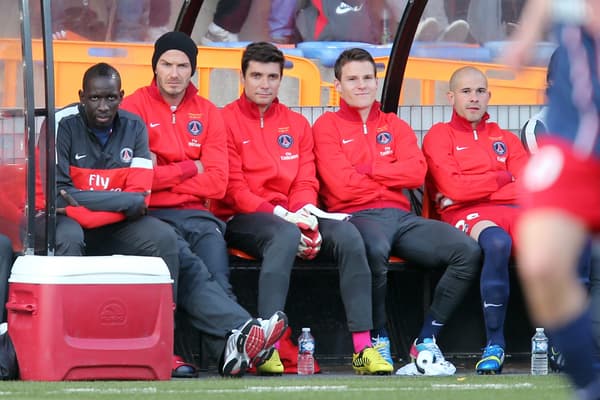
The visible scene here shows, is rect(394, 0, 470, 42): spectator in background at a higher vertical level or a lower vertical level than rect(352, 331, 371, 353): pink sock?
higher

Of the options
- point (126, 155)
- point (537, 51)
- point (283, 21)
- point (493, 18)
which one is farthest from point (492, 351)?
point (283, 21)

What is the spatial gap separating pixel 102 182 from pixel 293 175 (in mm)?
1184

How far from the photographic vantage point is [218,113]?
8.30 meters

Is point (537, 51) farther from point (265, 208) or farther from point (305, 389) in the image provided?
point (305, 389)

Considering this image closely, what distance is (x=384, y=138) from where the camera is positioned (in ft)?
27.9

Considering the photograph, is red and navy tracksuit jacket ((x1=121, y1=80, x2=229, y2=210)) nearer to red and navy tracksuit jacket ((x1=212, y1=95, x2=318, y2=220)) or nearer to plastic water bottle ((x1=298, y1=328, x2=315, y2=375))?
red and navy tracksuit jacket ((x1=212, y1=95, x2=318, y2=220))

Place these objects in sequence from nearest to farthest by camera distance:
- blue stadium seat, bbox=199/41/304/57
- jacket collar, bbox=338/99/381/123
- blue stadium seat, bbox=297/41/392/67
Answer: jacket collar, bbox=338/99/381/123 → blue stadium seat, bbox=297/41/392/67 → blue stadium seat, bbox=199/41/304/57

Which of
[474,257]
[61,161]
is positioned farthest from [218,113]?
[474,257]

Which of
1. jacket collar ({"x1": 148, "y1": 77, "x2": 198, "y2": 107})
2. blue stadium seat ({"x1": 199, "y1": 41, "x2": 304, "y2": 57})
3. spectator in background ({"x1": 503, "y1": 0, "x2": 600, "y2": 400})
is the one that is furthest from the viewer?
blue stadium seat ({"x1": 199, "y1": 41, "x2": 304, "y2": 57})

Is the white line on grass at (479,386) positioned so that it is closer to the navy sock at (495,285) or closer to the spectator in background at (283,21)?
the navy sock at (495,285)

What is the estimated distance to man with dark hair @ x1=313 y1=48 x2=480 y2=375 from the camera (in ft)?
25.9

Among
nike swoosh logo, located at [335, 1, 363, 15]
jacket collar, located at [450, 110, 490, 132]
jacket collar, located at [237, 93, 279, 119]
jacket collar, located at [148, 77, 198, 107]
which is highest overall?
nike swoosh logo, located at [335, 1, 363, 15]

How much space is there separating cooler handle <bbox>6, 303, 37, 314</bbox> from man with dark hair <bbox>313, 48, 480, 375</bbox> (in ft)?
6.39

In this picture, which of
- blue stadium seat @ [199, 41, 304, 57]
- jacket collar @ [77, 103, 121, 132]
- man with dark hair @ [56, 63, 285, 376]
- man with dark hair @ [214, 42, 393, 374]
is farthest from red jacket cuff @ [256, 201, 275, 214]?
blue stadium seat @ [199, 41, 304, 57]
